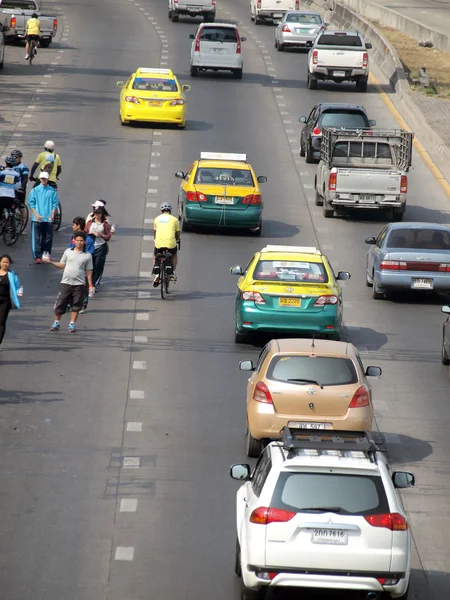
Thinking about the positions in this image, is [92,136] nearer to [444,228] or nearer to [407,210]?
[407,210]

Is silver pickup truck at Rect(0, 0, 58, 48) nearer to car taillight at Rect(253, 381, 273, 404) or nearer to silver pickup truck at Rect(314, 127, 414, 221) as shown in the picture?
silver pickup truck at Rect(314, 127, 414, 221)

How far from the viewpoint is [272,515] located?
1147cm

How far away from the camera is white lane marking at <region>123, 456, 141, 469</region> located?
53.5 ft

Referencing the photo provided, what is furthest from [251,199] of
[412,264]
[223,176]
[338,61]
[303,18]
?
[303,18]

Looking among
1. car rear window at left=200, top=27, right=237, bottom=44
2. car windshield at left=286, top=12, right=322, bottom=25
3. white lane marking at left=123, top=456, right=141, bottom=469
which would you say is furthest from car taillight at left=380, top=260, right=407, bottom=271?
car windshield at left=286, top=12, right=322, bottom=25

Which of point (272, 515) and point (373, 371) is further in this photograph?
point (373, 371)

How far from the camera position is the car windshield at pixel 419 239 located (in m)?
27.0

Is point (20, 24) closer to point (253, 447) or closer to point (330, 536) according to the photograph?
point (253, 447)

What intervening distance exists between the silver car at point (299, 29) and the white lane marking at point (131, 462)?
44.6m

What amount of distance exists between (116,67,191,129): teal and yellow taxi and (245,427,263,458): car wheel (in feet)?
90.5

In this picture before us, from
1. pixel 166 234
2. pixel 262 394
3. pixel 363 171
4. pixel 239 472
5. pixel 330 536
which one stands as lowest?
pixel 363 171

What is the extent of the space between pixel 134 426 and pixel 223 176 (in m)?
14.9

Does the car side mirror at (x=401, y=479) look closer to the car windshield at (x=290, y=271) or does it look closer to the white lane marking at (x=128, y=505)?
the white lane marking at (x=128, y=505)

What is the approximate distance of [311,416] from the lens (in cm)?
1638
